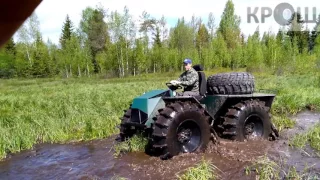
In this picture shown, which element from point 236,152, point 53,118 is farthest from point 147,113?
point 53,118

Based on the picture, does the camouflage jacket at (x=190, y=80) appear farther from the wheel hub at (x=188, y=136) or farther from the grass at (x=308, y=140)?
the grass at (x=308, y=140)

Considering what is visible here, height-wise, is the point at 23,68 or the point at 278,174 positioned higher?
the point at 23,68

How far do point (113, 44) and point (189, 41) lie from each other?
47.7 feet

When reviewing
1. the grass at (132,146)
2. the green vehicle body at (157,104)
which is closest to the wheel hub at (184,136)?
the green vehicle body at (157,104)

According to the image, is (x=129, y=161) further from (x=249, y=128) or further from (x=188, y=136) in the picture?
(x=249, y=128)

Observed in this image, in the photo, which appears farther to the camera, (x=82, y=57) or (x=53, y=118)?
(x=82, y=57)

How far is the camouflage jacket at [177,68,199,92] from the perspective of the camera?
24.0ft

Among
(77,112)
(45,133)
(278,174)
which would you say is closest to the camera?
(278,174)

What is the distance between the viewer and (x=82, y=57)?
1683 inches

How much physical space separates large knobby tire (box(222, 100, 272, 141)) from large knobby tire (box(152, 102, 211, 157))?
0.71m

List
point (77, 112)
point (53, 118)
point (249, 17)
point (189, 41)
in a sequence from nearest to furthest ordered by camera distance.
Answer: point (53, 118) < point (77, 112) < point (249, 17) < point (189, 41)

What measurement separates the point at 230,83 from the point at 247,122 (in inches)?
41.5

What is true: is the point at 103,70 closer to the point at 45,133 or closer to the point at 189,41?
the point at 189,41

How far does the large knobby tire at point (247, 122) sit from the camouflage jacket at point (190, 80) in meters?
1.00
